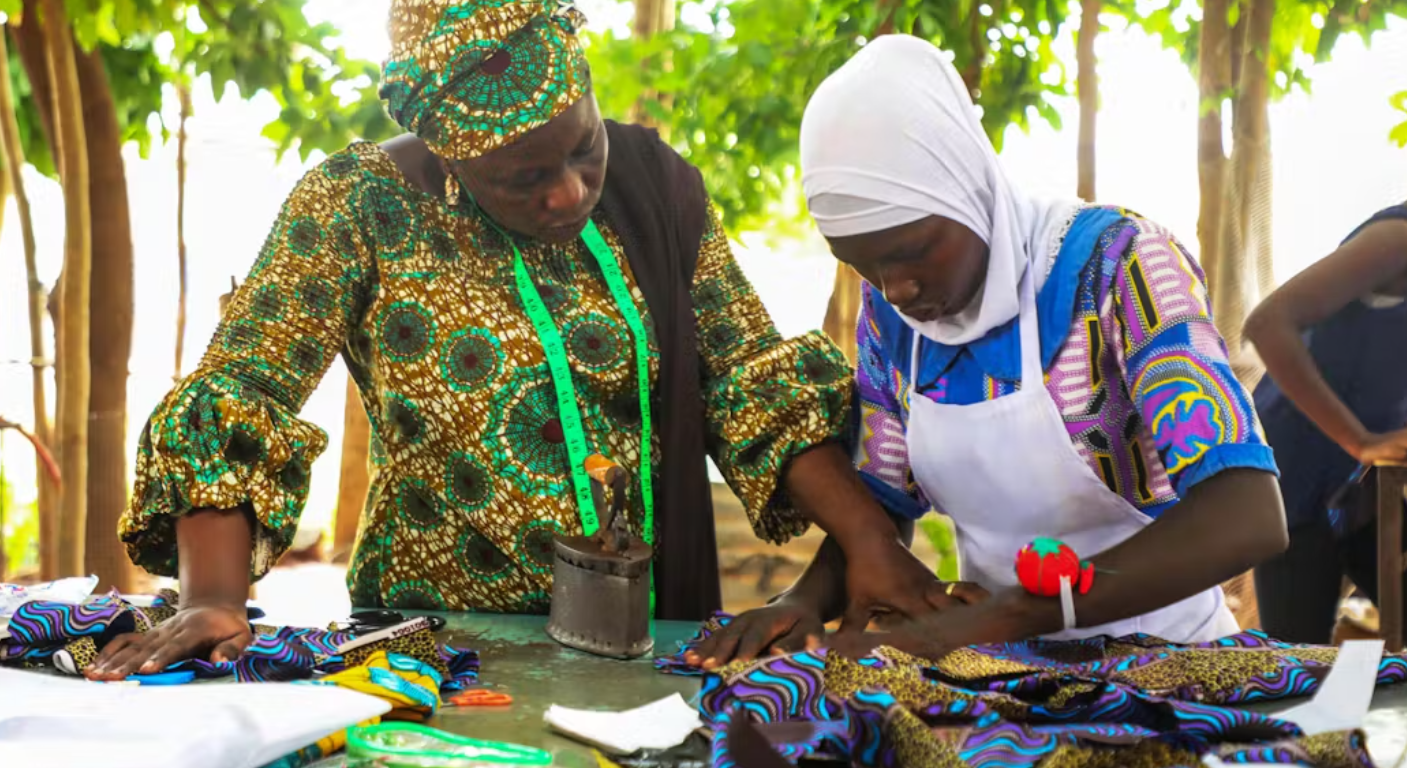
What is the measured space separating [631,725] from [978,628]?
50cm

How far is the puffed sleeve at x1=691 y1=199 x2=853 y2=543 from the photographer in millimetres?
2041

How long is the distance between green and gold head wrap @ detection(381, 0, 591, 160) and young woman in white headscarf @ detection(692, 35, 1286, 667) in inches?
14.3

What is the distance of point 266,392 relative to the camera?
1.88 m

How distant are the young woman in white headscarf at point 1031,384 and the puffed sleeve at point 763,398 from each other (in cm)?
16

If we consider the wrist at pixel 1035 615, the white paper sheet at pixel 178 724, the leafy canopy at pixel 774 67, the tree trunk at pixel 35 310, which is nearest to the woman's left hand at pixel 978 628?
the wrist at pixel 1035 615

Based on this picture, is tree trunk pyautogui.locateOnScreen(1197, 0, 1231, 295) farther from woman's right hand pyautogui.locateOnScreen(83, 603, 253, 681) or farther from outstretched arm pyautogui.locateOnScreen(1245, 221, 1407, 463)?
woman's right hand pyautogui.locateOnScreen(83, 603, 253, 681)

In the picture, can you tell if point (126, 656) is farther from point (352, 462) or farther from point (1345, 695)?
point (352, 462)

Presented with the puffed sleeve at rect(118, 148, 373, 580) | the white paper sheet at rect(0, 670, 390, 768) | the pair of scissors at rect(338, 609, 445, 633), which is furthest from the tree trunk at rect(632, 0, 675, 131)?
the white paper sheet at rect(0, 670, 390, 768)

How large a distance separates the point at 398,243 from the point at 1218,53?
116 inches

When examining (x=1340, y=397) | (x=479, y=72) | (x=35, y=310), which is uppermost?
(x=479, y=72)

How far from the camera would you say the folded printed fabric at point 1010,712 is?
114 centimetres

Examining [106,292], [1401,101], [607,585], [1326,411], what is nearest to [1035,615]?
[607,585]

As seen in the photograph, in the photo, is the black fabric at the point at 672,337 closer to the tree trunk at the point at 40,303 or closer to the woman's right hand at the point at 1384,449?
the woman's right hand at the point at 1384,449

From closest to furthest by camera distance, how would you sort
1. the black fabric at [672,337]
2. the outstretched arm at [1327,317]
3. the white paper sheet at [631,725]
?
the white paper sheet at [631,725] < the black fabric at [672,337] < the outstretched arm at [1327,317]
